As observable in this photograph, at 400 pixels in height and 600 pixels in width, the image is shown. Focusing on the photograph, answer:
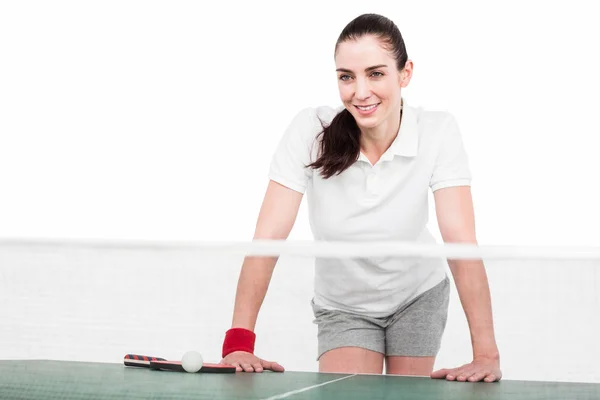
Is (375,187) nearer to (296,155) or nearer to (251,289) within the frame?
(296,155)

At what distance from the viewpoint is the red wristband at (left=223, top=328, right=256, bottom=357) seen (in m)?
2.03

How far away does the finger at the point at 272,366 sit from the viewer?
207 centimetres

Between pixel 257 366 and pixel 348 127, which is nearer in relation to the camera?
pixel 257 366

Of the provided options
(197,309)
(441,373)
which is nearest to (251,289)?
(197,309)

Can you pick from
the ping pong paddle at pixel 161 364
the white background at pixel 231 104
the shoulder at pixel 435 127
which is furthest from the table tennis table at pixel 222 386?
the white background at pixel 231 104

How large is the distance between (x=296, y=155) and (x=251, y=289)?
0.78 meters

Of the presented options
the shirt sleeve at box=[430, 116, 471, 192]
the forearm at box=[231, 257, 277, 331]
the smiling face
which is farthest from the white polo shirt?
the forearm at box=[231, 257, 277, 331]

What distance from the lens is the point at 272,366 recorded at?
208cm

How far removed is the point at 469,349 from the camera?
201 centimetres

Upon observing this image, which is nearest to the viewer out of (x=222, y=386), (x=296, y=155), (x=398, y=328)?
(x=222, y=386)

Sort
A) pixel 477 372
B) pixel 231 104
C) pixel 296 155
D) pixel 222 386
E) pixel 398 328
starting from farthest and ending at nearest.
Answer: pixel 231 104 → pixel 296 155 → pixel 398 328 → pixel 477 372 → pixel 222 386

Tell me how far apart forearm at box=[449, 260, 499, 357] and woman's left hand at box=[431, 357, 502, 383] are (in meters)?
0.01

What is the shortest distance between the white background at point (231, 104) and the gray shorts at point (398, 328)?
388 cm

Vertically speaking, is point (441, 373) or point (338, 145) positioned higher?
point (338, 145)
